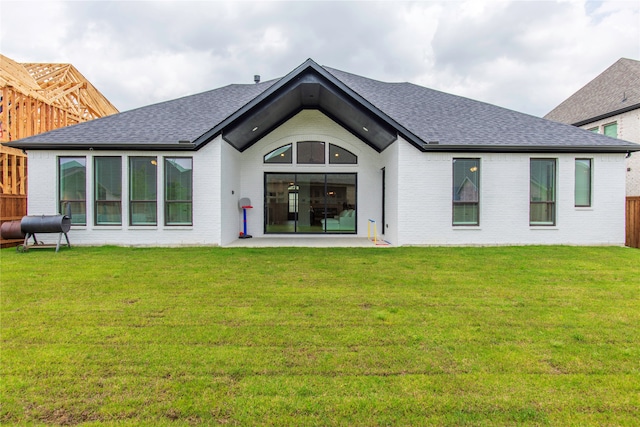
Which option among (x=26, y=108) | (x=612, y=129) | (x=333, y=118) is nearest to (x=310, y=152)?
(x=333, y=118)

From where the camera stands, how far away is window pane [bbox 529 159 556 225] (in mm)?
10039

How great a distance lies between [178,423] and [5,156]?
16.9 m

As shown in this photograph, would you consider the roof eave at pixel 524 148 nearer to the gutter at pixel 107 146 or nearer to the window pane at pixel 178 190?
the gutter at pixel 107 146

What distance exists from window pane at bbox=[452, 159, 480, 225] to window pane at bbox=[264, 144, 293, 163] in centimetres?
587

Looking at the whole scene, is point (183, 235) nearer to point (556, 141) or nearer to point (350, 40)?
point (556, 141)

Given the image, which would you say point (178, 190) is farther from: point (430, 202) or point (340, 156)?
point (430, 202)

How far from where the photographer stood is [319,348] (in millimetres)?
3240

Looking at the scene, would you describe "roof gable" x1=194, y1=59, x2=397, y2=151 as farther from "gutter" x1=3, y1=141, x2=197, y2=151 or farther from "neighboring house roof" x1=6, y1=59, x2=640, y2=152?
"gutter" x1=3, y1=141, x2=197, y2=151

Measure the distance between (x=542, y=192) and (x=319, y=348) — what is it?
997 centimetres

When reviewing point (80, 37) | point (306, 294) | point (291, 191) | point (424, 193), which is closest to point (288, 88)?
→ point (291, 191)

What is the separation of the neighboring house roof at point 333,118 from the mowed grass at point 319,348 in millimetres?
4669

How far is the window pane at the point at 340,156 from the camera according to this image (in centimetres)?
1230

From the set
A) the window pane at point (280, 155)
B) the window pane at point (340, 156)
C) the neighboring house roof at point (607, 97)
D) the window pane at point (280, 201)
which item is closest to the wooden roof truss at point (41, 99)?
the window pane at point (280, 155)

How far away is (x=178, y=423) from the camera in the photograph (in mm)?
2145
